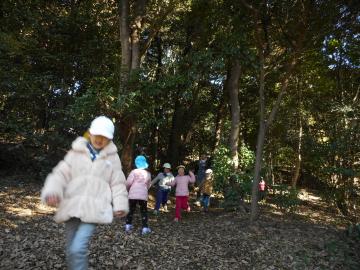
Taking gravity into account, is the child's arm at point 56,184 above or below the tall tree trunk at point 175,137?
below

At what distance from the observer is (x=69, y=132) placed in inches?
466

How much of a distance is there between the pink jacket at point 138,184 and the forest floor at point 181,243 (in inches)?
29.4

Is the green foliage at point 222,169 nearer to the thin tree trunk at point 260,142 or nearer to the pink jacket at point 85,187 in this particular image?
the thin tree trunk at point 260,142

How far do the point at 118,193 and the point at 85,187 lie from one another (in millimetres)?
358

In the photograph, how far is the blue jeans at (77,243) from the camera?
385 cm

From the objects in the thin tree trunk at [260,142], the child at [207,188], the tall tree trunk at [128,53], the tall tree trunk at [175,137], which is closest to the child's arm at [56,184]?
the thin tree trunk at [260,142]

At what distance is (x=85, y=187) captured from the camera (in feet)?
13.1

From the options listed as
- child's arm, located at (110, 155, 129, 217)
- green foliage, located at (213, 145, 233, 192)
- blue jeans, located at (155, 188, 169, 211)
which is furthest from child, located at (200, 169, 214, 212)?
child's arm, located at (110, 155, 129, 217)

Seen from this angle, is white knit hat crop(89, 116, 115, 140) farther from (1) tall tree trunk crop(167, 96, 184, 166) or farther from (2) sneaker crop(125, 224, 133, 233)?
(1) tall tree trunk crop(167, 96, 184, 166)

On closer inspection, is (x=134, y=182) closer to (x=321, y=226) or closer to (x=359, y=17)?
(x=321, y=226)

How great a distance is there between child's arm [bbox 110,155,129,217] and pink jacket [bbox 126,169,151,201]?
412 cm

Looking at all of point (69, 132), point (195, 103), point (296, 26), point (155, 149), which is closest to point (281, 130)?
point (195, 103)

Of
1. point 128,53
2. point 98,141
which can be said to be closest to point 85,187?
point 98,141

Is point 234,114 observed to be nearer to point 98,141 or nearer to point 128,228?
point 128,228
